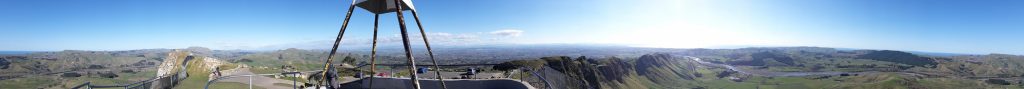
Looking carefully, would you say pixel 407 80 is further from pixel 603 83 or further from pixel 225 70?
pixel 603 83

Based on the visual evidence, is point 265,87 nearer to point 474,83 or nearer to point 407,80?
point 407,80

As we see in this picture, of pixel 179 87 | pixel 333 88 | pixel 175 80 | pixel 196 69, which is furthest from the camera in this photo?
pixel 196 69

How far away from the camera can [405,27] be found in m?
8.05

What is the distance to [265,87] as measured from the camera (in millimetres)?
28547

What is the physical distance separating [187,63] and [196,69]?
6.95 meters

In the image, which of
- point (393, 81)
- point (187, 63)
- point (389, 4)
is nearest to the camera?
point (389, 4)

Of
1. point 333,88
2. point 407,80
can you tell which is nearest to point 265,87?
point 407,80

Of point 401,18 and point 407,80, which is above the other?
point 401,18

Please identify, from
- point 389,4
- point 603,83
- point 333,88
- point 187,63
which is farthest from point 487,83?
point 603,83

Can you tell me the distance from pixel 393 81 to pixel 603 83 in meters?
179

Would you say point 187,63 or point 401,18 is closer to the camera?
point 401,18

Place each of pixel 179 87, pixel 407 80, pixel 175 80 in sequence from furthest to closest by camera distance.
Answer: pixel 175 80, pixel 179 87, pixel 407 80

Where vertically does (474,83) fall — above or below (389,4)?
below

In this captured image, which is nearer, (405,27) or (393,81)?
(405,27)
